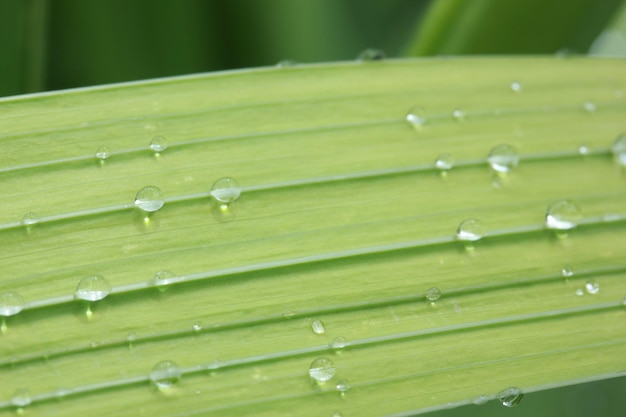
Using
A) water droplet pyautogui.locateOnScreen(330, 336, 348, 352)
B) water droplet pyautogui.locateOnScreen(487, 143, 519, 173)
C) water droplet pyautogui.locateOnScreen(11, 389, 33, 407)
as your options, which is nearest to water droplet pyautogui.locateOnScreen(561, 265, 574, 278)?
water droplet pyautogui.locateOnScreen(487, 143, 519, 173)

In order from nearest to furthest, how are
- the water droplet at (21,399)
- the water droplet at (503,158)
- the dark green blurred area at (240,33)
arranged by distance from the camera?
the water droplet at (21,399) → the water droplet at (503,158) → the dark green blurred area at (240,33)

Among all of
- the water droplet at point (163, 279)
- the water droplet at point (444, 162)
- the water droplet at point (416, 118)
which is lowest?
the water droplet at point (163, 279)

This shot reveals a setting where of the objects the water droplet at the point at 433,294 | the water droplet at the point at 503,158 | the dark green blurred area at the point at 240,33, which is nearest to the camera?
the water droplet at the point at 433,294

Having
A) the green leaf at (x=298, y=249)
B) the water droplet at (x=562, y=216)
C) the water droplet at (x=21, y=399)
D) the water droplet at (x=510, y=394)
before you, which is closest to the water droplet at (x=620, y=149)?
the green leaf at (x=298, y=249)

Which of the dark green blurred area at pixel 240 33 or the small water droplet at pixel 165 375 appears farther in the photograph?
the dark green blurred area at pixel 240 33

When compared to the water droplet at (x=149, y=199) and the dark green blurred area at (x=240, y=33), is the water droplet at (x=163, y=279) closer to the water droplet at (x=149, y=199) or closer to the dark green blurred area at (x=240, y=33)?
the water droplet at (x=149, y=199)

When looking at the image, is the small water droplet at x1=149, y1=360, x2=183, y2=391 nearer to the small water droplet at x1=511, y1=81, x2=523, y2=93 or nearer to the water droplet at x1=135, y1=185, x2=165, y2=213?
the water droplet at x1=135, y1=185, x2=165, y2=213

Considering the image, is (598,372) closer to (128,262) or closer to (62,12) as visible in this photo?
(128,262)
